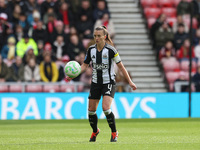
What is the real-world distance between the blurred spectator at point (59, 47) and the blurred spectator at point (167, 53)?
3940 mm

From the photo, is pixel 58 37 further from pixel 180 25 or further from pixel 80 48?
pixel 180 25

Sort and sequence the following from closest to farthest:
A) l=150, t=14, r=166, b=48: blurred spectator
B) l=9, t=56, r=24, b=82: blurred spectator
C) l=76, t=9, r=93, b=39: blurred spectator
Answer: l=9, t=56, r=24, b=82: blurred spectator < l=76, t=9, r=93, b=39: blurred spectator < l=150, t=14, r=166, b=48: blurred spectator

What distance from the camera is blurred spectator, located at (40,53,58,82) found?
707 inches

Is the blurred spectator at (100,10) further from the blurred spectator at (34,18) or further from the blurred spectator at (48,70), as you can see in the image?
the blurred spectator at (48,70)

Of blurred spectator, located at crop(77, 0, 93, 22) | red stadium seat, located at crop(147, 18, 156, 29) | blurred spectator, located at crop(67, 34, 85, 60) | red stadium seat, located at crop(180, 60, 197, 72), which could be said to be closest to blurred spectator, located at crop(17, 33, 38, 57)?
blurred spectator, located at crop(67, 34, 85, 60)

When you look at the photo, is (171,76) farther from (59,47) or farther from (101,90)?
(101,90)

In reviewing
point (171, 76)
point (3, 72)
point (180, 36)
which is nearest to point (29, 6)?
point (3, 72)

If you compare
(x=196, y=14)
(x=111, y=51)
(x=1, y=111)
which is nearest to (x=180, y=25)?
(x=196, y=14)

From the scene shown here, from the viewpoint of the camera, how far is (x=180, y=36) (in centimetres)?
2144

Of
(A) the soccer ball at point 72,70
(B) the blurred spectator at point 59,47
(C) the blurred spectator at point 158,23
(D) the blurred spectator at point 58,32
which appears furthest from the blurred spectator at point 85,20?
(A) the soccer ball at point 72,70

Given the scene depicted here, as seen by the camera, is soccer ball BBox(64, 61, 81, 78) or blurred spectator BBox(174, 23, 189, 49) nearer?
soccer ball BBox(64, 61, 81, 78)

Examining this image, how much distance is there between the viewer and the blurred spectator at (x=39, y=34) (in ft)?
63.3

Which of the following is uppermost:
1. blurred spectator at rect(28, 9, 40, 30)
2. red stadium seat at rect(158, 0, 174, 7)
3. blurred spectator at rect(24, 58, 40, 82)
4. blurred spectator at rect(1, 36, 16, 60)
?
red stadium seat at rect(158, 0, 174, 7)

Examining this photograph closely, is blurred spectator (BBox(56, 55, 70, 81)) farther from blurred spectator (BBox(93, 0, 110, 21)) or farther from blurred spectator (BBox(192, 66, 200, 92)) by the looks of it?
blurred spectator (BBox(192, 66, 200, 92))
